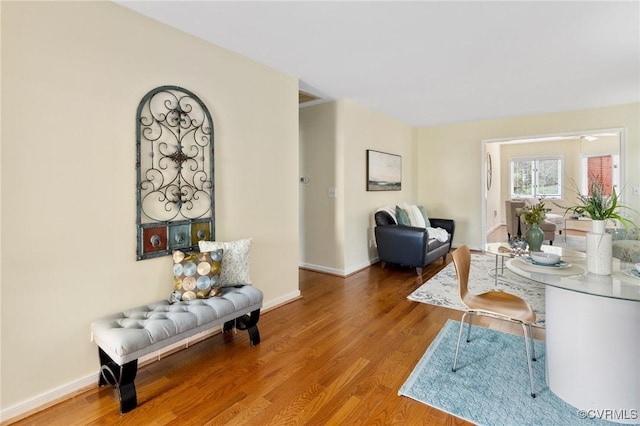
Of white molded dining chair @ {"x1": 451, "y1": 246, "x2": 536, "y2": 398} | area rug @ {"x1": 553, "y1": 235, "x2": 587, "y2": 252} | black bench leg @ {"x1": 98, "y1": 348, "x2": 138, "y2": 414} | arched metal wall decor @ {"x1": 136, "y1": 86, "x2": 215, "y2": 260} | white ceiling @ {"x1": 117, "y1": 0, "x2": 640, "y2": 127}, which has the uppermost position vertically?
white ceiling @ {"x1": 117, "y1": 0, "x2": 640, "y2": 127}

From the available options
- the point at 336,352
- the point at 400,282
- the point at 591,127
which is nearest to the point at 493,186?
the point at 591,127

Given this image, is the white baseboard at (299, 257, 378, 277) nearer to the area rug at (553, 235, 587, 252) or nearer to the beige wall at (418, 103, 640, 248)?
the beige wall at (418, 103, 640, 248)

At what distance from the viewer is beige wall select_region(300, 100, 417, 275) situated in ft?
14.4

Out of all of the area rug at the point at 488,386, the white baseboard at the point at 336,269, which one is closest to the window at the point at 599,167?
the white baseboard at the point at 336,269

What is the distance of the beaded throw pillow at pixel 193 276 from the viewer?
2246mm

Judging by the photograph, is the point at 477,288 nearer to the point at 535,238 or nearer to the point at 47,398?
the point at 535,238

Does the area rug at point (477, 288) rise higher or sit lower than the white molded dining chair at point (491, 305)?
lower

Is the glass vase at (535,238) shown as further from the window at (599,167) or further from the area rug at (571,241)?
the window at (599,167)

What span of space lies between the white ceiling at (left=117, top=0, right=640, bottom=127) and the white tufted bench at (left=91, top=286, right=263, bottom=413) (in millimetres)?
2046

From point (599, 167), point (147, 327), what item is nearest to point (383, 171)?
point (147, 327)

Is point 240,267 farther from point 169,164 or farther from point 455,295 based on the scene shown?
point 455,295

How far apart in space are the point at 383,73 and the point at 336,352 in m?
2.81

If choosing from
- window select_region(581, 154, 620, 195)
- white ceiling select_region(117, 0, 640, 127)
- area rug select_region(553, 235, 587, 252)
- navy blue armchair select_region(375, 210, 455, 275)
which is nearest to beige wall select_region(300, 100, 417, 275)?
navy blue armchair select_region(375, 210, 455, 275)

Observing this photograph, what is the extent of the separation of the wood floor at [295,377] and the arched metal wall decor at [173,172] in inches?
34.7
